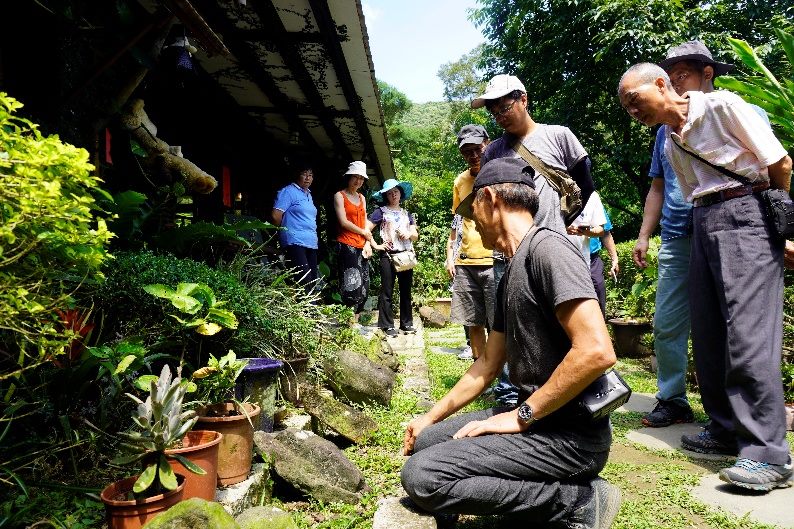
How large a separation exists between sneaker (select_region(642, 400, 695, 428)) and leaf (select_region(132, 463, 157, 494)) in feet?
9.86

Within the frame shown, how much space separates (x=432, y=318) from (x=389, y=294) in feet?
11.1

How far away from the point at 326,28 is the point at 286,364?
266 centimetres

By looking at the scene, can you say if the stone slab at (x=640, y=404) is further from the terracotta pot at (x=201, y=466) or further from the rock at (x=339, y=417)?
the terracotta pot at (x=201, y=466)

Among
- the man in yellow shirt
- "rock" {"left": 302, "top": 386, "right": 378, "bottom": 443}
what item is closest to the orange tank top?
the man in yellow shirt

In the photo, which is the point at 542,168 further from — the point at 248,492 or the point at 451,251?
the point at 248,492

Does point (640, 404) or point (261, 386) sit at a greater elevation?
point (261, 386)

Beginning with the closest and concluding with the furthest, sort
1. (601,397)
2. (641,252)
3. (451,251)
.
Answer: (601,397)
(641,252)
(451,251)

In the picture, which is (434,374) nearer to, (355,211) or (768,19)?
(355,211)

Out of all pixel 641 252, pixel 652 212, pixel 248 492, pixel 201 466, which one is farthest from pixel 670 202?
pixel 201 466

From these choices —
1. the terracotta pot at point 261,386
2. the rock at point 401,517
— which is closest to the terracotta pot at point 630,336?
the terracotta pot at point 261,386

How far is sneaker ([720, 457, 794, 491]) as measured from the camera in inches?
94.0

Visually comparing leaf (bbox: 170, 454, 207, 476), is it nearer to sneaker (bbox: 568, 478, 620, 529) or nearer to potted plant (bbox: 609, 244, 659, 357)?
sneaker (bbox: 568, 478, 620, 529)

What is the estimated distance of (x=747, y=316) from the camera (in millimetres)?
2619

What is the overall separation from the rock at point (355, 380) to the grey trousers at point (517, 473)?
1814mm
